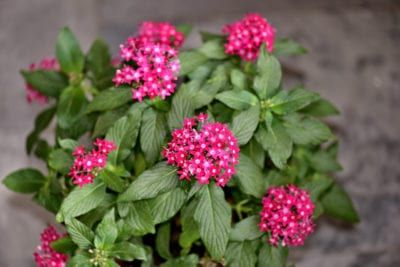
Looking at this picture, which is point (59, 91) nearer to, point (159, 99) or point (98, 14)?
point (159, 99)

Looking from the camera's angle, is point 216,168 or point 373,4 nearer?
point 216,168

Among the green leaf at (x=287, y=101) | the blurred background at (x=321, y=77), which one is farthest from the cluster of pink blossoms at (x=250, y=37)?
the blurred background at (x=321, y=77)

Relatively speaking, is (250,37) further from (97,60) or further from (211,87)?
(97,60)


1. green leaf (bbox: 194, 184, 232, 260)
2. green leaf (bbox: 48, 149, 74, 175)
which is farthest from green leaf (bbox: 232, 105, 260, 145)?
green leaf (bbox: 48, 149, 74, 175)

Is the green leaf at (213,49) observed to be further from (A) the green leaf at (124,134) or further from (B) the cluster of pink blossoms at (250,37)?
(A) the green leaf at (124,134)

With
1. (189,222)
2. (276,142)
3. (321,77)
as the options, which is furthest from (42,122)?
(321,77)

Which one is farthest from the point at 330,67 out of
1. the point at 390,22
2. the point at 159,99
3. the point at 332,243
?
the point at 159,99
